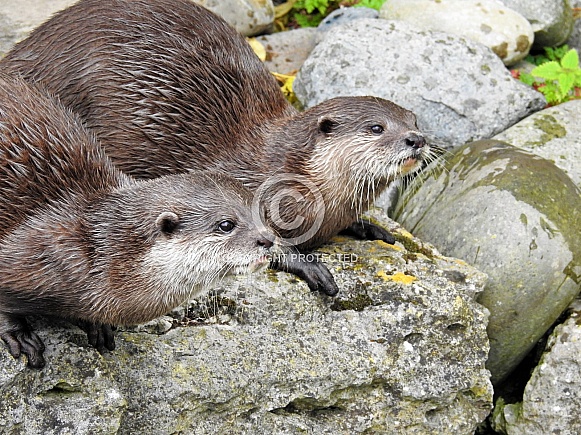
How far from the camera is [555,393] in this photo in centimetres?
420

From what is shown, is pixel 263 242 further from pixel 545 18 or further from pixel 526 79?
pixel 545 18

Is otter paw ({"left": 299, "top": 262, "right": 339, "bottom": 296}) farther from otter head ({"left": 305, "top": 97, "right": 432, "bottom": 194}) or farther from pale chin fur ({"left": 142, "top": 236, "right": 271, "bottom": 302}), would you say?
pale chin fur ({"left": 142, "top": 236, "right": 271, "bottom": 302})

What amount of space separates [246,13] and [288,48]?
0.41 metres

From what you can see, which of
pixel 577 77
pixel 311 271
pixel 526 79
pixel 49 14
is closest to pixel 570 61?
pixel 577 77

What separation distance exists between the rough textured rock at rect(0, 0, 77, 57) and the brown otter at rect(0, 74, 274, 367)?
7.98 feet

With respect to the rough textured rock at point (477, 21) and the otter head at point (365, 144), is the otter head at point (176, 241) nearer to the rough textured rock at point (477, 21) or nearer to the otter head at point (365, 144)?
the otter head at point (365, 144)

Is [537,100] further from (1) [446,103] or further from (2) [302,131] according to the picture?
(2) [302,131]

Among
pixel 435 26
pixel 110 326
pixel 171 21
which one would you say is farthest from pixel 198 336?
pixel 435 26

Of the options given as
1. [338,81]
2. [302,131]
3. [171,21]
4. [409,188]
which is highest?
[171,21]

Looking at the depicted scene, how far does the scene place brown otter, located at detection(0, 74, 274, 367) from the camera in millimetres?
2859

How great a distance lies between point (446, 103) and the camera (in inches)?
215

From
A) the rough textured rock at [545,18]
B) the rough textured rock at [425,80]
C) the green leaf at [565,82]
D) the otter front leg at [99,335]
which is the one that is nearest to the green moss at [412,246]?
the rough textured rock at [425,80]

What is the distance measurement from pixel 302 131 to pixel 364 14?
2903 millimetres

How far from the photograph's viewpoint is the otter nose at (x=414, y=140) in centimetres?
368
